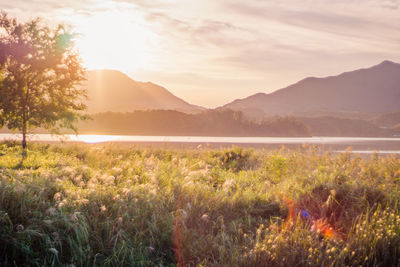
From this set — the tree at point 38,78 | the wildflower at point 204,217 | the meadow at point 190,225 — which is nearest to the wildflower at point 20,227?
the meadow at point 190,225

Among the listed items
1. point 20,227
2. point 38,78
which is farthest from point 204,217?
point 38,78

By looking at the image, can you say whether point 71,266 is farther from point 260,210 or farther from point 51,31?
point 51,31

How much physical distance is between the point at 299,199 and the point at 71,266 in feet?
16.1

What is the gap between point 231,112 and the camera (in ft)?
267

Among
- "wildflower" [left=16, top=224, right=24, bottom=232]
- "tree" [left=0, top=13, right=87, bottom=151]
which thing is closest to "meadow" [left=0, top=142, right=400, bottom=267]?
"wildflower" [left=16, top=224, right=24, bottom=232]

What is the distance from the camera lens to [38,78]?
16.0m

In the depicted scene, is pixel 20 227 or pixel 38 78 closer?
pixel 20 227

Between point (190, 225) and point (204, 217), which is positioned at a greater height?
point (204, 217)

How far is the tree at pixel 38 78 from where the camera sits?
15.7 meters

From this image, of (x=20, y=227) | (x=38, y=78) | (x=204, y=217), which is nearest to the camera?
(x=20, y=227)

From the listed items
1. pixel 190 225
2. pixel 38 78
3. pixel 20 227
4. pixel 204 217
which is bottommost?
pixel 190 225

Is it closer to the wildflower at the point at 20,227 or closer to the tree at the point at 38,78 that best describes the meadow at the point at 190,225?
the wildflower at the point at 20,227

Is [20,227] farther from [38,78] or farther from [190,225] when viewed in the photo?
[38,78]

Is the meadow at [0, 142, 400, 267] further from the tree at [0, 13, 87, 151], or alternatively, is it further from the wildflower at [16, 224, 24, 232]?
the tree at [0, 13, 87, 151]
